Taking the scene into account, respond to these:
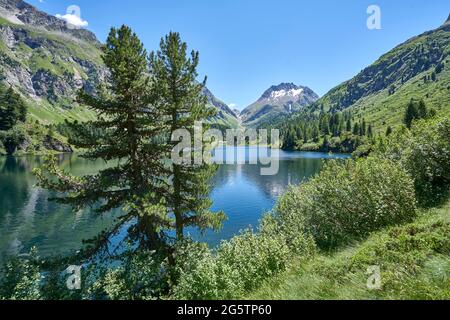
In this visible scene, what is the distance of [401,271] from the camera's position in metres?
11.1

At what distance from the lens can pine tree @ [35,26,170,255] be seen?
1867 centimetres

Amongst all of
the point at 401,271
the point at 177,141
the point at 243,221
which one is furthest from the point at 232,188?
the point at 401,271

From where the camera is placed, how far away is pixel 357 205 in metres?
22.7

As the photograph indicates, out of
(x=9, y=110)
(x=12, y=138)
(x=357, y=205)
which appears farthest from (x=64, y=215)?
(x=9, y=110)

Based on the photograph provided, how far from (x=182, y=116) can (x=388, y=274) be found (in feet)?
54.2

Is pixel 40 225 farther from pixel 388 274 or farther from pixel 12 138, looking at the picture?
pixel 12 138

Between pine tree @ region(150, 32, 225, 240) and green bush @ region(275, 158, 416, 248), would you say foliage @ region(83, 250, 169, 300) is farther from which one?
green bush @ region(275, 158, 416, 248)

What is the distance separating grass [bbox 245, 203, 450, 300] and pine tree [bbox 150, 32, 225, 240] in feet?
28.9

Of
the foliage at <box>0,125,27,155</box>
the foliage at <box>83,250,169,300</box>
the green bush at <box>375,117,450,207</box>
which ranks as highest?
the foliage at <box>0,125,27,155</box>

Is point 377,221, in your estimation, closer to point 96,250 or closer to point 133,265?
point 133,265

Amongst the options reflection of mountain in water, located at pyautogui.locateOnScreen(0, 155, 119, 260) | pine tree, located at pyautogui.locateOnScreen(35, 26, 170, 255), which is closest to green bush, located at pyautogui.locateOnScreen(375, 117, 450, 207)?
pine tree, located at pyautogui.locateOnScreen(35, 26, 170, 255)

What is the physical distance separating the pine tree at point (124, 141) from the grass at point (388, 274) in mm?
8982
